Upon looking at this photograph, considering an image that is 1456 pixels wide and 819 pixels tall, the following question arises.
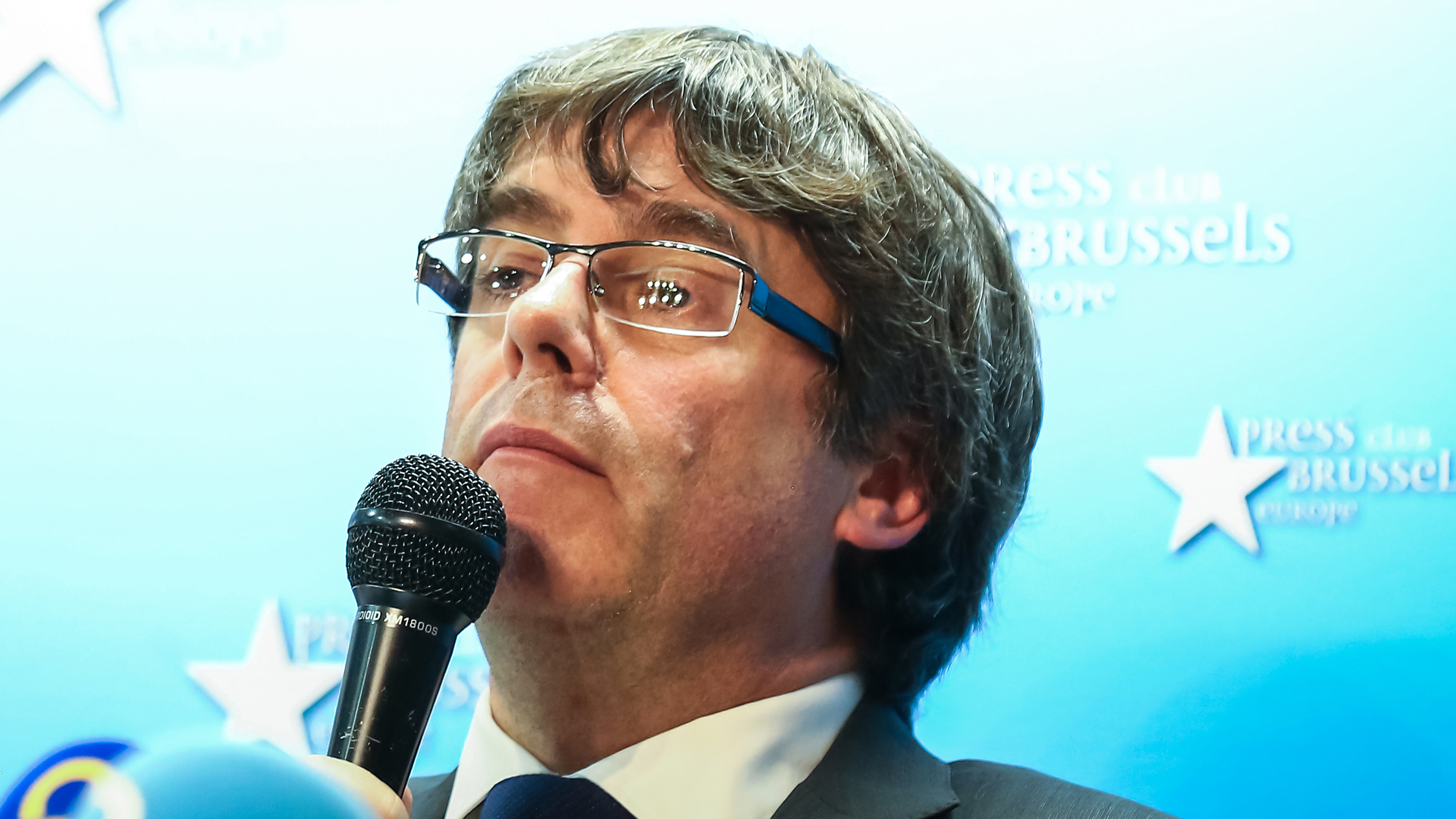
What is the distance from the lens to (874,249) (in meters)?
1.60

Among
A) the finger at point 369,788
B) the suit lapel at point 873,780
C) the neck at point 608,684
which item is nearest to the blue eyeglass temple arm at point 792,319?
the neck at point 608,684

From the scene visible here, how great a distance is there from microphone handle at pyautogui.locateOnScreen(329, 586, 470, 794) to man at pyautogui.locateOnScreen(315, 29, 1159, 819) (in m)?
0.29

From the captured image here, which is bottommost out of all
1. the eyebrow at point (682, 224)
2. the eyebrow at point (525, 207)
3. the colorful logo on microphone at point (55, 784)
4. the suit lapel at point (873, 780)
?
the suit lapel at point (873, 780)

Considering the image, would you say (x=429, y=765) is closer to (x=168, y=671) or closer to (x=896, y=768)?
(x=168, y=671)

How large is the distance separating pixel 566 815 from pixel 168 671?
1471 millimetres

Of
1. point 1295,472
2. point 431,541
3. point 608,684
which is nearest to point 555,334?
point 431,541

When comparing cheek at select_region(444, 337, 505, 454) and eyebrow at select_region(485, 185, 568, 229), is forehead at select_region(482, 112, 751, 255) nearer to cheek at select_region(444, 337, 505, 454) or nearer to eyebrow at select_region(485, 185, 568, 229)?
eyebrow at select_region(485, 185, 568, 229)

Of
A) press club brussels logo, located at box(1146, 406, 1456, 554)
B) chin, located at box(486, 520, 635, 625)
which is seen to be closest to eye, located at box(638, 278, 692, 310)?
chin, located at box(486, 520, 635, 625)

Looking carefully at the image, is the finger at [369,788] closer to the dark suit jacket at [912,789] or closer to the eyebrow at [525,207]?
the dark suit jacket at [912,789]

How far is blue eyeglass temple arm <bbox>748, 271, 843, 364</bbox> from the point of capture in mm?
1460

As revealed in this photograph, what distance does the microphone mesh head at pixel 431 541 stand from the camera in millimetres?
1043

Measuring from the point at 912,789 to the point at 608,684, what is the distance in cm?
43

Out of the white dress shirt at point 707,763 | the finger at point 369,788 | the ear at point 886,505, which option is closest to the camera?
the finger at point 369,788

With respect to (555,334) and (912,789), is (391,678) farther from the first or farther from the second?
(912,789)
